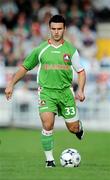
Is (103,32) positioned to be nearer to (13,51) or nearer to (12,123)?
(13,51)

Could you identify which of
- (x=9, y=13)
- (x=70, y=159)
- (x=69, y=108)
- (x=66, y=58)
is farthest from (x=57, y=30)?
(x=9, y=13)

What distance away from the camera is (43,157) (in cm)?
1469

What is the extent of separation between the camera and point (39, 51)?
1254cm

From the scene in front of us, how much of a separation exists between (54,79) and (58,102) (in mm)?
358

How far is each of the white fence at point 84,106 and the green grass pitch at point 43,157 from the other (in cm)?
41

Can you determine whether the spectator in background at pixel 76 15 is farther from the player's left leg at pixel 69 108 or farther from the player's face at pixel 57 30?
the player's face at pixel 57 30

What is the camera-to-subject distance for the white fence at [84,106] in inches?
874

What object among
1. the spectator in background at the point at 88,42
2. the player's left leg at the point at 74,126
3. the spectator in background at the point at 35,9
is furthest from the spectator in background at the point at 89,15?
the player's left leg at the point at 74,126

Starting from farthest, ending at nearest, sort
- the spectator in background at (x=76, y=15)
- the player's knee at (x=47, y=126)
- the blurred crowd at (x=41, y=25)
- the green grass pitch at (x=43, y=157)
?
the spectator in background at (x=76, y=15) < the blurred crowd at (x=41, y=25) < the player's knee at (x=47, y=126) < the green grass pitch at (x=43, y=157)

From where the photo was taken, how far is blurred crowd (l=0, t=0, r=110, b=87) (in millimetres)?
24547

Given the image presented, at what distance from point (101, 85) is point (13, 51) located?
11.7 ft

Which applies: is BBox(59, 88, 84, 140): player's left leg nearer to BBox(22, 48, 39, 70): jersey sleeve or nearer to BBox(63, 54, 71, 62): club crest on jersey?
BBox(63, 54, 71, 62): club crest on jersey

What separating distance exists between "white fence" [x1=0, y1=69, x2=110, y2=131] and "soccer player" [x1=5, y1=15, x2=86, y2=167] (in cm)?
949

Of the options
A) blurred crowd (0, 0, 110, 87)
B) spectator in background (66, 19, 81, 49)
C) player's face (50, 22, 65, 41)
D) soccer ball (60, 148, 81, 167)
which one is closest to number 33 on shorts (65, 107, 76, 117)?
soccer ball (60, 148, 81, 167)
